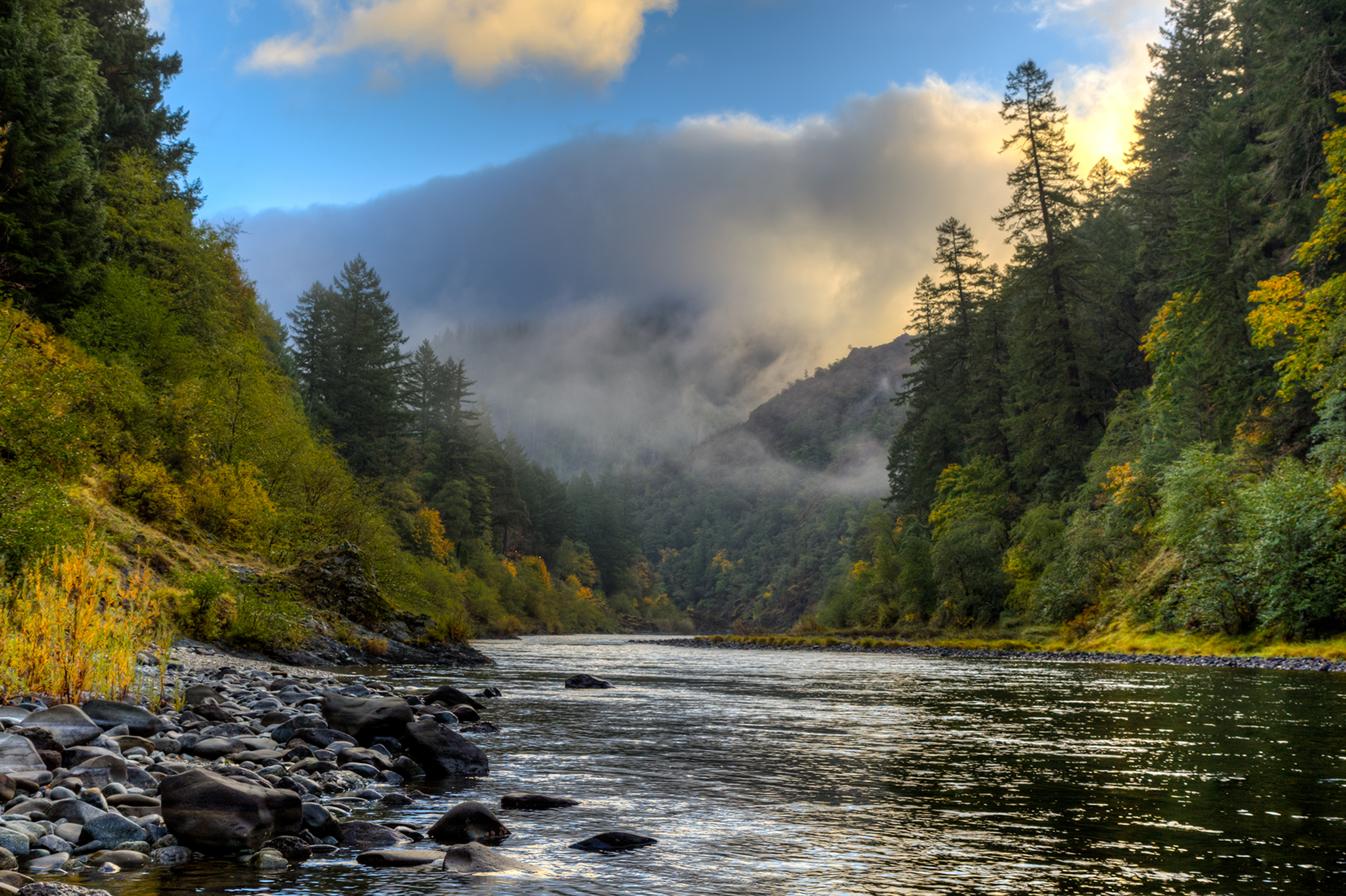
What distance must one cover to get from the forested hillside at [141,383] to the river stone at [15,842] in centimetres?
540

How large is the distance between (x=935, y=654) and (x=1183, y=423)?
1913 centimetres

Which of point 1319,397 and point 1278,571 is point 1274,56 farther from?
point 1278,571

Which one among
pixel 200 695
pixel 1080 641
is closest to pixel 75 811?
pixel 200 695

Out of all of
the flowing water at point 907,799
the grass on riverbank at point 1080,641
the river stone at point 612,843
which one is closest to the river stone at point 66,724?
the flowing water at point 907,799

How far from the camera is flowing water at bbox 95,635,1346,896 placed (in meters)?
5.92

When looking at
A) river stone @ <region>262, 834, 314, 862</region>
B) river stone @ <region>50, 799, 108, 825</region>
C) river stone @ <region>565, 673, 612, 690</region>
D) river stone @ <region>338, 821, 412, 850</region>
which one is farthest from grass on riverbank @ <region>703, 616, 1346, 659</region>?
river stone @ <region>50, 799, 108, 825</region>

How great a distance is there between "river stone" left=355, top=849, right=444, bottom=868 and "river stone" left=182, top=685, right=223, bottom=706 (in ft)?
24.7

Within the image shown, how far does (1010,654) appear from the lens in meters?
45.8

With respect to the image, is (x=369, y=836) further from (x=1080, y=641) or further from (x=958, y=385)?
(x=958, y=385)

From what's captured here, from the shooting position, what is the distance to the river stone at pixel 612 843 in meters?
6.91

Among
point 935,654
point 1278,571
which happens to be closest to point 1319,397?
point 1278,571

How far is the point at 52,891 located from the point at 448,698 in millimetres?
12697

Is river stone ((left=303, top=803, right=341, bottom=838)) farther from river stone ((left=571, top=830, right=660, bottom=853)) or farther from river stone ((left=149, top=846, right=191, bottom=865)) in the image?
river stone ((left=571, top=830, right=660, bottom=853))

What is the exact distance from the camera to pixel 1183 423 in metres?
45.7
